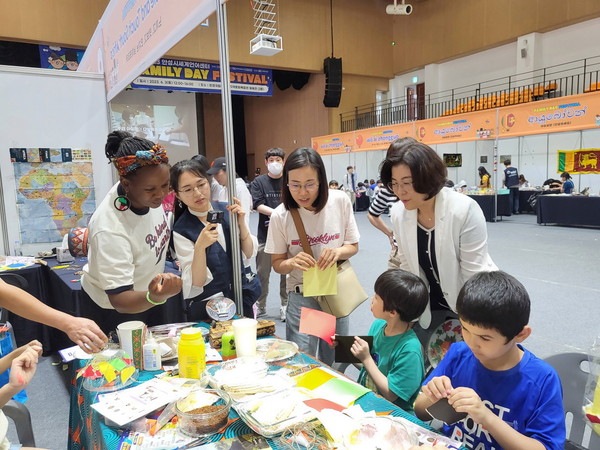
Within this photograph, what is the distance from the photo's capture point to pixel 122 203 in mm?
1671

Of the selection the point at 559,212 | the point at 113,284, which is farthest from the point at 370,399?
the point at 559,212

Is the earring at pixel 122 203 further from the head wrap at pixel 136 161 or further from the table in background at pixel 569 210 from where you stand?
the table in background at pixel 569 210

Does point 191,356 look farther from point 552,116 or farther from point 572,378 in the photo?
point 552,116

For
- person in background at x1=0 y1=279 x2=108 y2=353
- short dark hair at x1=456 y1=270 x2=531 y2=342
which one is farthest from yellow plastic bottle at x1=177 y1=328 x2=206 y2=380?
short dark hair at x1=456 y1=270 x2=531 y2=342

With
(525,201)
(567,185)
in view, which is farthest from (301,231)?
(525,201)

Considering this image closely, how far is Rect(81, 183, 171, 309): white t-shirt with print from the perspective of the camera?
1.62 metres

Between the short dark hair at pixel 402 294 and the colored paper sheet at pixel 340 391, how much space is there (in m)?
0.36

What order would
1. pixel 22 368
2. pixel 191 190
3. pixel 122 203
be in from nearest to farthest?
pixel 22 368 < pixel 122 203 < pixel 191 190

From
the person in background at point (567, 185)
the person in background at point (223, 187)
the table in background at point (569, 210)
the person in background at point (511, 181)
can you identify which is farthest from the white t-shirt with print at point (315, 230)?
the person in background at point (511, 181)

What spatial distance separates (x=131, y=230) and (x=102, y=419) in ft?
2.46

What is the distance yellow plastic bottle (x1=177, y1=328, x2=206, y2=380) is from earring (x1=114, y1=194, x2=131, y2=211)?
607mm

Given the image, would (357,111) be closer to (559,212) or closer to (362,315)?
(559,212)

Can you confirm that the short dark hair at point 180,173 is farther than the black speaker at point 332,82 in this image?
No

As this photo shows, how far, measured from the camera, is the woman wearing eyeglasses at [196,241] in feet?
6.29
